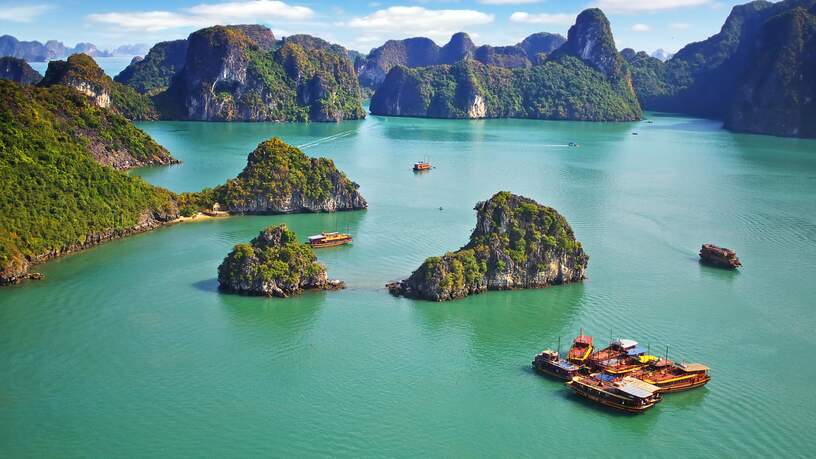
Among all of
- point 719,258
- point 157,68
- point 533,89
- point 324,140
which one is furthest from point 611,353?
point 157,68

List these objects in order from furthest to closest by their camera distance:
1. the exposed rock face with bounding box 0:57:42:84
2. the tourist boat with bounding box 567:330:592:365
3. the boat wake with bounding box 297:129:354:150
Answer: the exposed rock face with bounding box 0:57:42:84 < the boat wake with bounding box 297:129:354:150 < the tourist boat with bounding box 567:330:592:365

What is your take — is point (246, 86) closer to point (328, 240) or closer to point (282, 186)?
point (282, 186)

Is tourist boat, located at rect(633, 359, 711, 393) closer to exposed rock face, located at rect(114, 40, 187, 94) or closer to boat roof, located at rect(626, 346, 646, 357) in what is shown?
boat roof, located at rect(626, 346, 646, 357)

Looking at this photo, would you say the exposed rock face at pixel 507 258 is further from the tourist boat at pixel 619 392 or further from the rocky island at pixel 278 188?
the rocky island at pixel 278 188

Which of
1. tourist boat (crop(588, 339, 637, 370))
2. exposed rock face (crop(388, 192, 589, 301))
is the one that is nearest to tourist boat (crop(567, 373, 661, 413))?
tourist boat (crop(588, 339, 637, 370))

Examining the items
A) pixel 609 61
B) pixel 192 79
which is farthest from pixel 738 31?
pixel 192 79

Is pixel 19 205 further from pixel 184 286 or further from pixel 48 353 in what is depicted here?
pixel 48 353
